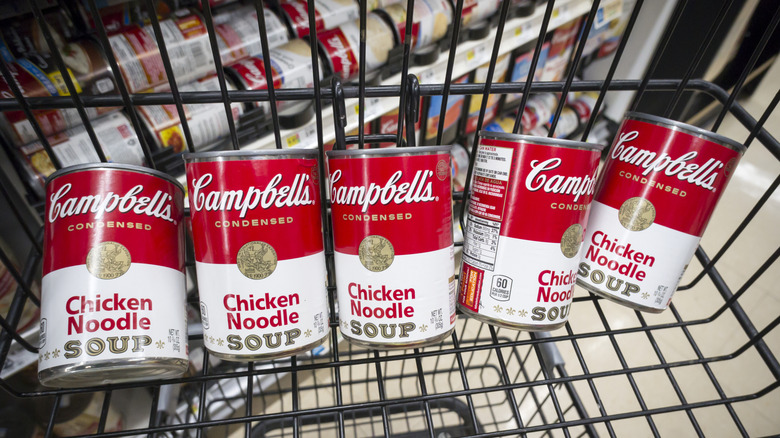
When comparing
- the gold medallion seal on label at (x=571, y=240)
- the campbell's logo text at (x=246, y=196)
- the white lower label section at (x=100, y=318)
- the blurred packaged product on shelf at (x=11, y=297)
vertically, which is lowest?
the blurred packaged product on shelf at (x=11, y=297)

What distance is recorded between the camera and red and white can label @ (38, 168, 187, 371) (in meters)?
0.49

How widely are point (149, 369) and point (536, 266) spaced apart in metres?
0.48

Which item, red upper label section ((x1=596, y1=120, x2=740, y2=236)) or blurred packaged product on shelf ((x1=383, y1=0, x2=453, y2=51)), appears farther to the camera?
blurred packaged product on shelf ((x1=383, y1=0, x2=453, y2=51))

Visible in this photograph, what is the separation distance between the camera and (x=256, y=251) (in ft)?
1.71

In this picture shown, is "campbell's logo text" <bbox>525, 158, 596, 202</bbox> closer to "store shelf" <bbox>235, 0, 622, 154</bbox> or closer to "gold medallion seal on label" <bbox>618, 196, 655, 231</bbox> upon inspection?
"gold medallion seal on label" <bbox>618, 196, 655, 231</bbox>

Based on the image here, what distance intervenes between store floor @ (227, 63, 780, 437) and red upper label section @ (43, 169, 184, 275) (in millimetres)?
714

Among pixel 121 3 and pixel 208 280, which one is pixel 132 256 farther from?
pixel 121 3

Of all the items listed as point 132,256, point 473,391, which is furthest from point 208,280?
point 473,391

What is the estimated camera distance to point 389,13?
1241 millimetres

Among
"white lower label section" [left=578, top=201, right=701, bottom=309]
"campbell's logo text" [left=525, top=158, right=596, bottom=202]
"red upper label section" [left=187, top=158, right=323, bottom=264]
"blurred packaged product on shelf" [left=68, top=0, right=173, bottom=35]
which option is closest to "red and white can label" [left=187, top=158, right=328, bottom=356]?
"red upper label section" [left=187, top=158, right=323, bottom=264]

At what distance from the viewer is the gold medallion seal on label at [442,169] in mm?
545

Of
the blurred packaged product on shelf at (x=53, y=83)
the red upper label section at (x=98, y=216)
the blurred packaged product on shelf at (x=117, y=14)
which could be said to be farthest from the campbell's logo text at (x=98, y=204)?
the blurred packaged product on shelf at (x=117, y=14)

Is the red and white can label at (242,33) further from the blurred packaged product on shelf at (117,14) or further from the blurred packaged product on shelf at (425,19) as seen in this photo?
the blurred packaged product on shelf at (425,19)

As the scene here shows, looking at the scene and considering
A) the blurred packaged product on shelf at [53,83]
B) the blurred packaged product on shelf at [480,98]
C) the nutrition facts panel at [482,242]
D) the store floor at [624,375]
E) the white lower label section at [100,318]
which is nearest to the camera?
the white lower label section at [100,318]
